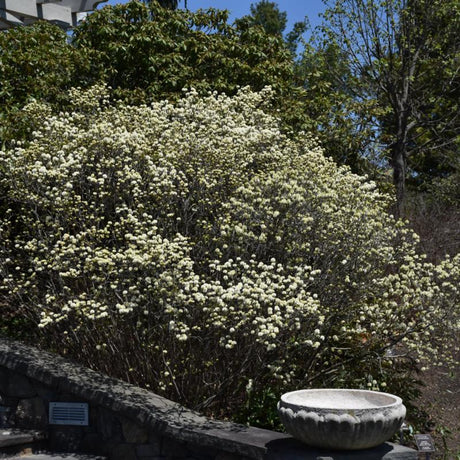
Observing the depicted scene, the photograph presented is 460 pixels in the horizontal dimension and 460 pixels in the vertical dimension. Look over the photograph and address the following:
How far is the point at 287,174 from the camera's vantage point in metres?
6.65

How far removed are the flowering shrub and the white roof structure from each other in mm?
7100

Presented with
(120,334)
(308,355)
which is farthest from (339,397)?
(120,334)

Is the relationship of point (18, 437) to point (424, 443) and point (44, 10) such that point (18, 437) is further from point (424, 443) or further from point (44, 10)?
point (44, 10)

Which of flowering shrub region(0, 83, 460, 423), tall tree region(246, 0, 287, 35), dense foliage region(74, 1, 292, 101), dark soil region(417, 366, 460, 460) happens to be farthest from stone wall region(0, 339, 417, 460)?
tall tree region(246, 0, 287, 35)

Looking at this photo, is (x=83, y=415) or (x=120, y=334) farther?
(x=120, y=334)

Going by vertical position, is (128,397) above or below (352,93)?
below

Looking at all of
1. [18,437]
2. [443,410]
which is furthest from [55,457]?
[443,410]

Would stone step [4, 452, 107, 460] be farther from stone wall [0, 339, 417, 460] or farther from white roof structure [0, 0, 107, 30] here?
white roof structure [0, 0, 107, 30]

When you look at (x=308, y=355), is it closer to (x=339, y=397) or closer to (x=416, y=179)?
(x=339, y=397)

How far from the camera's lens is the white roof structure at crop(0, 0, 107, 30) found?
1362 cm

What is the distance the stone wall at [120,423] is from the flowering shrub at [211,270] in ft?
1.24

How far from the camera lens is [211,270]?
5762mm

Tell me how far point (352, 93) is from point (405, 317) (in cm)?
1051

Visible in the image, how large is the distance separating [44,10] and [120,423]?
454 inches
